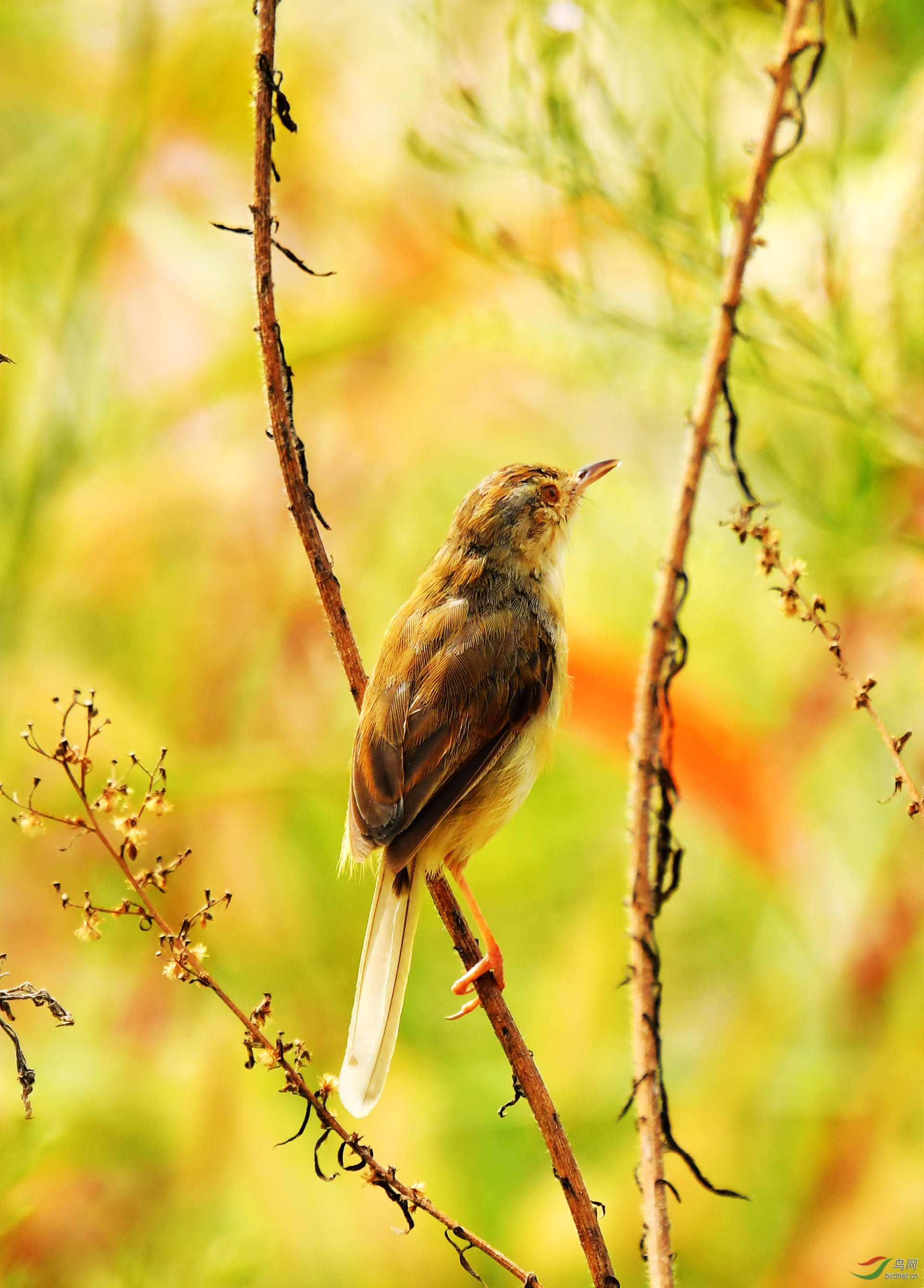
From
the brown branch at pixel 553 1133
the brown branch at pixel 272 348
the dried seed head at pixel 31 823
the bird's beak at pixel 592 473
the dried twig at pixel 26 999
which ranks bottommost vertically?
the brown branch at pixel 553 1133

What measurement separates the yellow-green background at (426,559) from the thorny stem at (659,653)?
496 millimetres

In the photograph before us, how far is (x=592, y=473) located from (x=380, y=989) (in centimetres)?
80

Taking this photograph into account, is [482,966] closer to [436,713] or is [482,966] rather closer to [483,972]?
A: [483,972]

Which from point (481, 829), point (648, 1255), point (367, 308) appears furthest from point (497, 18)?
point (648, 1255)

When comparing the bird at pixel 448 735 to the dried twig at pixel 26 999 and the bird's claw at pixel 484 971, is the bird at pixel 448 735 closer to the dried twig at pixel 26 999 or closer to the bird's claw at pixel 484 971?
the bird's claw at pixel 484 971

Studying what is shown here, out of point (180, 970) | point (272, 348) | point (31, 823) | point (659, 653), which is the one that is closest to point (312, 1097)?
point (180, 970)

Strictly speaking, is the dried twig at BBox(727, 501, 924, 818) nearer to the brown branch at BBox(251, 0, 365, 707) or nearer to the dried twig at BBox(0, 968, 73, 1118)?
the brown branch at BBox(251, 0, 365, 707)

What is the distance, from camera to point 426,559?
2.48 m

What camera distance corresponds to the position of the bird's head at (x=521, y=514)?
166 cm

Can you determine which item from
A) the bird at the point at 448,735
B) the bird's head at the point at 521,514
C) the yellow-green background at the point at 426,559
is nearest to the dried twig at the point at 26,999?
the bird at the point at 448,735

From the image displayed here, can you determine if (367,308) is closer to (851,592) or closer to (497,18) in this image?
(497,18)

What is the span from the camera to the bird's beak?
1.57 meters

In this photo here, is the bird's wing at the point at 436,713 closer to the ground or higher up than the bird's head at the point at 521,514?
closer to the ground

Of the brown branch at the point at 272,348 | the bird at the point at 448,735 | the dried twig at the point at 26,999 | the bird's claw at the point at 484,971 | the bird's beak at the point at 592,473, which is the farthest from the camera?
the bird's beak at the point at 592,473
